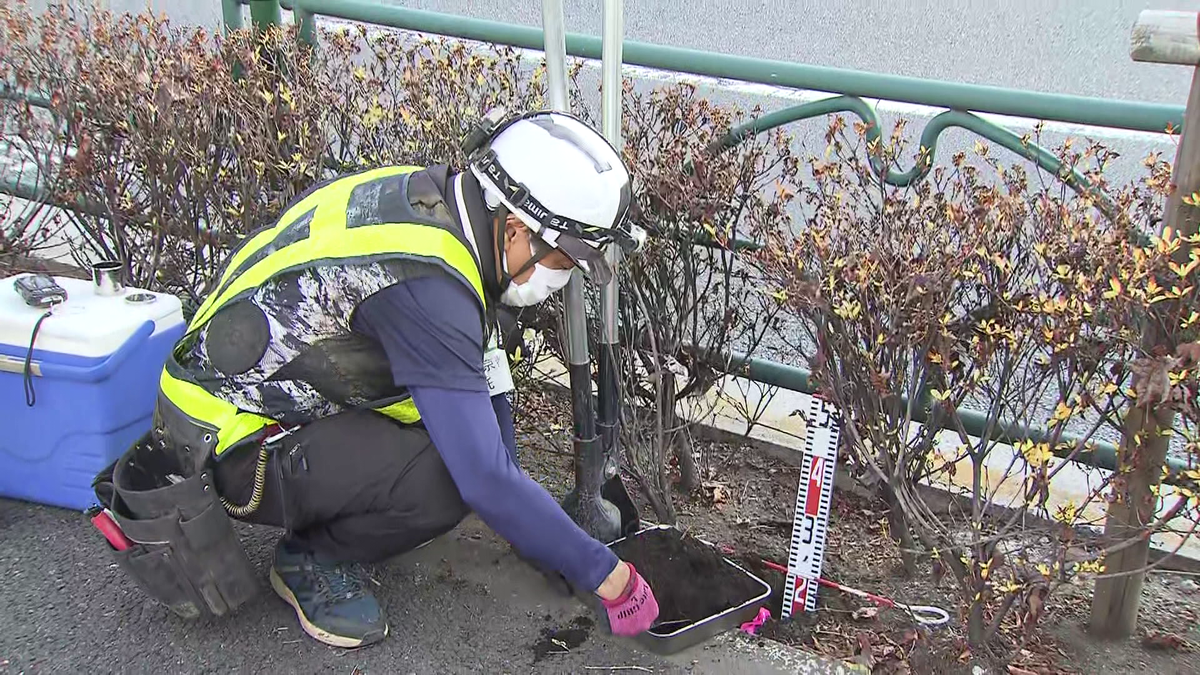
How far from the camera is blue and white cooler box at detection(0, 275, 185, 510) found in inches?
114

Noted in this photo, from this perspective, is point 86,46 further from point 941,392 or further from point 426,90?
point 941,392

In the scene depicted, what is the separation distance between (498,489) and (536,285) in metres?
0.46

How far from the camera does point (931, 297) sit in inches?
93.1

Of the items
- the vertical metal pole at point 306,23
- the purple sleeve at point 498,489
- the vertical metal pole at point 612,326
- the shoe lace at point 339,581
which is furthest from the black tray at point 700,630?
the vertical metal pole at point 306,23

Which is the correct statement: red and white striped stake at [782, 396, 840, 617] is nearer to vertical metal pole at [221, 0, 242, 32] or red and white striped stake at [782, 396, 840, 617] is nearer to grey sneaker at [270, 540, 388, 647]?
grey sneaker at [270, 540, 388, 647]

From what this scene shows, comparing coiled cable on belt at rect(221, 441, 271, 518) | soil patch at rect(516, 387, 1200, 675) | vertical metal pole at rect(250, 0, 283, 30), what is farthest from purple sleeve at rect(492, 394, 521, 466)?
vertical metal pole at rect(250, 0, 283, 30)

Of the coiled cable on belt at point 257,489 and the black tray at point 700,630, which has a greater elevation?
the coiled cable on belt at point 257,489

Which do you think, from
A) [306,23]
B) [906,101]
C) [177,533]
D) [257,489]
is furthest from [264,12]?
[906,101]

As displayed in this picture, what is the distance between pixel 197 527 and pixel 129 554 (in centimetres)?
17

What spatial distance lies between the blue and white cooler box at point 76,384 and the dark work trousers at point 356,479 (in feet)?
2.02

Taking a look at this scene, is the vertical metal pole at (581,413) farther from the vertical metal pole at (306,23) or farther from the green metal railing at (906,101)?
the vertical metal pole at (306,23)

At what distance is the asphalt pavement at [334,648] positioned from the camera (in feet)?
8.46

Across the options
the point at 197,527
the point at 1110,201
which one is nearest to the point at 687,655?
the point at 197,527

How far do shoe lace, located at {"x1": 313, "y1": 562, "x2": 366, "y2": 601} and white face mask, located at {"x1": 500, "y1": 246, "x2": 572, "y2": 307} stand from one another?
2.79 ft
